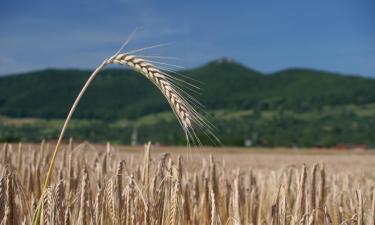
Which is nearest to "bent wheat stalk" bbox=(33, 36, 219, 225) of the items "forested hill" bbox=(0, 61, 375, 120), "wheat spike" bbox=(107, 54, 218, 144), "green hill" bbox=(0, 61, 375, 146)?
"wheat spike" bbox=(107, 54, 218, 144)

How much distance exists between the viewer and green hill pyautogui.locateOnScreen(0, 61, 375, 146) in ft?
272

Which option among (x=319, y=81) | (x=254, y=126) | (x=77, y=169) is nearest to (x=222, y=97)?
(x=319, y=81)

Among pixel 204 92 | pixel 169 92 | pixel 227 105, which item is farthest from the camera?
pixel 204 92

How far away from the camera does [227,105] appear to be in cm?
11931

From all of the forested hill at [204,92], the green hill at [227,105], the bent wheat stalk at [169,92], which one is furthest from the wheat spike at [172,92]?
the forested hill at [204,92]

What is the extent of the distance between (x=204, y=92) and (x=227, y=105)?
965 cm

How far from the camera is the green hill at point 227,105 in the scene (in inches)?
3263

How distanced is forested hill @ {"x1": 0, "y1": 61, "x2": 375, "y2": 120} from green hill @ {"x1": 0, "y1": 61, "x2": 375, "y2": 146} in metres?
0.17

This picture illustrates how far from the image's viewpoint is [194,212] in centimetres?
407

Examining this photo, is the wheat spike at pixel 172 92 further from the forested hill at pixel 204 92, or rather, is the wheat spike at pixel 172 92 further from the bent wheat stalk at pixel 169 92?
the forested hill at pixel 204 92

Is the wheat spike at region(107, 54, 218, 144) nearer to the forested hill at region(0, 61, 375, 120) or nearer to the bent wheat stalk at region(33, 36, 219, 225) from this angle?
the bent wheat stalk at region(33, 36, 219, 225)

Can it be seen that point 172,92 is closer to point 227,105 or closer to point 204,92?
point 227,105

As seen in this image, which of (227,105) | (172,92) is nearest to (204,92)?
(227,105)

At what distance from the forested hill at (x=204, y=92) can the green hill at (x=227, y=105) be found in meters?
0.17
